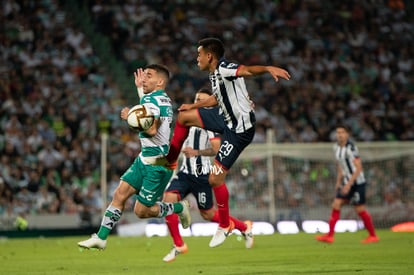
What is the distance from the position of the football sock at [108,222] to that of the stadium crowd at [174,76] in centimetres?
1367

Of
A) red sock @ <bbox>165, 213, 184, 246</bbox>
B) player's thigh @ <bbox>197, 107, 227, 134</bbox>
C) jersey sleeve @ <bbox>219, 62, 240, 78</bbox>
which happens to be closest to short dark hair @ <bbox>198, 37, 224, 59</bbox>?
jersey sleeve @ <bbox>219, 62, 240, 78</bbox>

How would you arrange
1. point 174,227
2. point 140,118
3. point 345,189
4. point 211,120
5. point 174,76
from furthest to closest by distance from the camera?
point 174,76
point 345,189
point 174,227
point 211,120
point 140,118

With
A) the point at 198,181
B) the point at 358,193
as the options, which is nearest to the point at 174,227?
the point at 198,181

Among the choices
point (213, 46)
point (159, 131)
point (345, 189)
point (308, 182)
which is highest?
point (213, 46)

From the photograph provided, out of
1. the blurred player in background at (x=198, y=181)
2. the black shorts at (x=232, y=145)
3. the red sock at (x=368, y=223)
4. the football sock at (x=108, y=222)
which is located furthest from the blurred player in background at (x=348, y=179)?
the football sock at (x=108, y=222)

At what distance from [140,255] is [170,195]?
123 centimetres

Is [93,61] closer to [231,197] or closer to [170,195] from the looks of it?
[231,197]

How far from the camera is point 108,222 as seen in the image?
12.2 m

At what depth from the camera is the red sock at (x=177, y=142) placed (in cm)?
1264

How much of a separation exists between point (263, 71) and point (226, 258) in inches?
191

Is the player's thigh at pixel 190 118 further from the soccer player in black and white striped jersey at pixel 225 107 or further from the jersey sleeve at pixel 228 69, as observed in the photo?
the jersey sleeve at pixel 228 69

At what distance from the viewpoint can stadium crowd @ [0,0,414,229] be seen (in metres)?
27.1

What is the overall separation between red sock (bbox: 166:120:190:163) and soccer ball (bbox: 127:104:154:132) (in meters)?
0.73

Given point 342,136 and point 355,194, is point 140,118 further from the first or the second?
point 355,194
